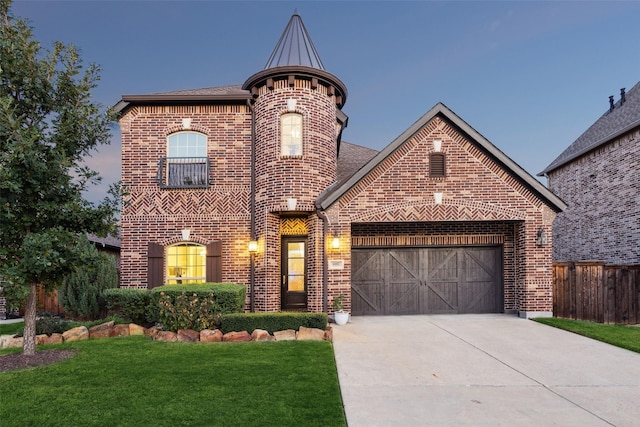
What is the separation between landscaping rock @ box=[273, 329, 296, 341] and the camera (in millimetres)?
8137

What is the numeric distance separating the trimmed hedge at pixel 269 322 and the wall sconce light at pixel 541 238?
6786mm

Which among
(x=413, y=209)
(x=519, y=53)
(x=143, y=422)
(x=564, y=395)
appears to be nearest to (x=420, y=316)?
(x=413, y=209)

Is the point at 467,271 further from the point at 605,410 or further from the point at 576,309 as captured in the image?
the point at 605,410

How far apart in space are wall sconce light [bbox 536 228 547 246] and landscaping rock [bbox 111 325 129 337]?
11274mm

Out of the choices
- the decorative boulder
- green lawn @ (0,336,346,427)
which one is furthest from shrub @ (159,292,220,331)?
the decorative boulder

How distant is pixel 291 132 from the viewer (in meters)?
11.5

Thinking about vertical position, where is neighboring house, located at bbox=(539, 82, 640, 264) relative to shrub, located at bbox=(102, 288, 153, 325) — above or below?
above

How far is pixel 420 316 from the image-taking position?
1127 cm

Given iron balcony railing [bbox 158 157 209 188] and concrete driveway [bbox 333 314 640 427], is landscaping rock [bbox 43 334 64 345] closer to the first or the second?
iron balcony railing [bbox 158 157 209 188]

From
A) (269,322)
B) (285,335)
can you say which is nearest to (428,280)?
(285,335)

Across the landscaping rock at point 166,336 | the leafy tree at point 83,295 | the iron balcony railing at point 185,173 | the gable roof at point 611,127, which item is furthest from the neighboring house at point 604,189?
the leafy tree at point 83,295

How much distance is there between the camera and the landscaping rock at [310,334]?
8.20 m

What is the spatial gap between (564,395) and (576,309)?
686 cm

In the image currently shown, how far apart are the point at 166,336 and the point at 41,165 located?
4.25m
